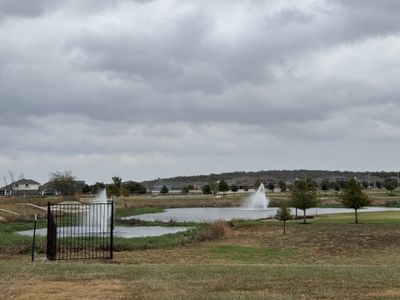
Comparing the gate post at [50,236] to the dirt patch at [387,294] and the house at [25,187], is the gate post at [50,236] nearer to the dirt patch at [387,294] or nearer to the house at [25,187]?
the dirt patch at [387,294]

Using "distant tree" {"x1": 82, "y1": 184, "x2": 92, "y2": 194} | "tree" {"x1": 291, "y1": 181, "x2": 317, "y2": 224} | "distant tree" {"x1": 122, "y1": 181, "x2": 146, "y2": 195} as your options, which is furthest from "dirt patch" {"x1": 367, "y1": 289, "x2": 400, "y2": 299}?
"distant tree" {"x1": 122, "y1": 181, "x2": 146, "y2": 195}

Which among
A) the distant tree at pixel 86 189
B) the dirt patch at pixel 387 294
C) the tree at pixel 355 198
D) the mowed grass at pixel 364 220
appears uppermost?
the distant tree at pixel 86 189

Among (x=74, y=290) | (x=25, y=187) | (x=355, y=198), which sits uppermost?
(x=25, y=187)

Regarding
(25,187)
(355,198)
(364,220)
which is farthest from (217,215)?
(25,187)

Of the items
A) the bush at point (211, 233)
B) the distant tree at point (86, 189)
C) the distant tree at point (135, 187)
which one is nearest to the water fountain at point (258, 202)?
the bush at point (211, 233)

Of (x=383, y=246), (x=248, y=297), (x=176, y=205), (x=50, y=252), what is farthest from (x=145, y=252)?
(x=176, y=205)

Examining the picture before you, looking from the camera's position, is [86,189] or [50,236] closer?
[50,236]

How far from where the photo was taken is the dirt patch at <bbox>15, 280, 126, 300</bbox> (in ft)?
31.5

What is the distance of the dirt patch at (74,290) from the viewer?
9594mm

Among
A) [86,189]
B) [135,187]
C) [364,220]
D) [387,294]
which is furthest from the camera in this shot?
[135,187]

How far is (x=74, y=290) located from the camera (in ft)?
33.4

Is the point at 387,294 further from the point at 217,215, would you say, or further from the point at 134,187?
the point at 134,187

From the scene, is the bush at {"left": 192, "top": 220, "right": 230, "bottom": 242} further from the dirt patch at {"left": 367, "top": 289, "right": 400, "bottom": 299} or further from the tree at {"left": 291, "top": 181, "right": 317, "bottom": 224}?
the dirt patch at {"left": 367, "top": 289, "right": 400, "bottom": 299}

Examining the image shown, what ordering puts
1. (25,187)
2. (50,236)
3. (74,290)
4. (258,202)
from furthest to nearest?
(25,187), (258,202), (50,236), (74,290)
